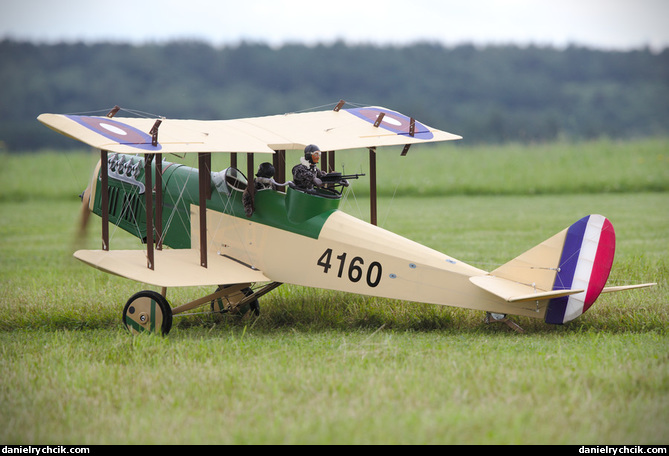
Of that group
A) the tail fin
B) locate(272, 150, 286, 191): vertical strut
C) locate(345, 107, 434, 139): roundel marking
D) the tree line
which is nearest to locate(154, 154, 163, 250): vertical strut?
locate(272, 150, 286, 191): vertical strut

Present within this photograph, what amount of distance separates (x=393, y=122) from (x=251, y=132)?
218 cm

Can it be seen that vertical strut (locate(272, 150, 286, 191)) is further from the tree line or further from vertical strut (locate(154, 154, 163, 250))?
the tree line

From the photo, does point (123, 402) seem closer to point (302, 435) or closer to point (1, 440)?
point (1, 440)

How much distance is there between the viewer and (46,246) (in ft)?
55.3

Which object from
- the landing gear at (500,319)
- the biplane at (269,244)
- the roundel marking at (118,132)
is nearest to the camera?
the biplane at (269,244)

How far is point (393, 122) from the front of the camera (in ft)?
34.3

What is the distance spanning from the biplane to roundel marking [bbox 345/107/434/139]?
41 centimetres

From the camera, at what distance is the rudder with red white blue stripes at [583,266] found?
7.21m

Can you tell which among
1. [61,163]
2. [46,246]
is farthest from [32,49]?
[46,246]

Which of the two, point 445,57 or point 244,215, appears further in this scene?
point 445,57

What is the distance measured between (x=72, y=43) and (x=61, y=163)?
58.6 meters

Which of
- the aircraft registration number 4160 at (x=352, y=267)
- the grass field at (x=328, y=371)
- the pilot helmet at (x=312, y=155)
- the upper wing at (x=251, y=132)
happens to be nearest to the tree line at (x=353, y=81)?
the upper wing at (x=251, y=132)

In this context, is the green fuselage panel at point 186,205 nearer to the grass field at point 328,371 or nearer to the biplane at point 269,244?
the biplane at point 269,244

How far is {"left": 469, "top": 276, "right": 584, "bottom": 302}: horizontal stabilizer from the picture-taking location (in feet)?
22.9
